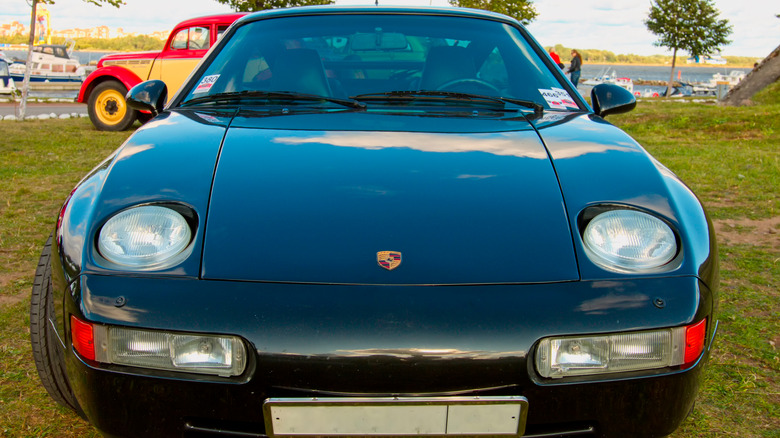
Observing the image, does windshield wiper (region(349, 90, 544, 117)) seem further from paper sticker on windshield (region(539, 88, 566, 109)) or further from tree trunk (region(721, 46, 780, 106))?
tree trunk (region(721, 46, 780, 106))

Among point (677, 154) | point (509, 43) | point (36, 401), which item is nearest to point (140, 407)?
point (36, 401)

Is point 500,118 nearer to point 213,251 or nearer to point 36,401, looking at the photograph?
point 213,251

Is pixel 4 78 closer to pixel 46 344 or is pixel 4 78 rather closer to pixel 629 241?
pixel 46 344

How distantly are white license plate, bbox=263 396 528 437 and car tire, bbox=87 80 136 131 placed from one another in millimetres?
10581

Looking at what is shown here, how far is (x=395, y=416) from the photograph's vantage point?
136 centimetres

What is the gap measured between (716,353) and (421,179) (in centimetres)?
169

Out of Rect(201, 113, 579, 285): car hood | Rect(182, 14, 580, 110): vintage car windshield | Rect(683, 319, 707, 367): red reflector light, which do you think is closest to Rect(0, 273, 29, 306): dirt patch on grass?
Rect(182, 14, 580, 110): vintage car windshield

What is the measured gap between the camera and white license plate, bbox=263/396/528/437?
1351 mm

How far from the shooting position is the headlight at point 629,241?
153 cm

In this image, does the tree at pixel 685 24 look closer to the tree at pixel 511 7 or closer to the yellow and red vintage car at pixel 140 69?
the tree at pixel 511 7

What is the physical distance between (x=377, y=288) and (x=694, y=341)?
731mm

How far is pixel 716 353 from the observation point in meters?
2.62

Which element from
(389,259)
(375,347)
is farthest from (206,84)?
(375,347)

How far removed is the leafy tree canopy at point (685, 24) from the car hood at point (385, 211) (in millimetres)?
36758
